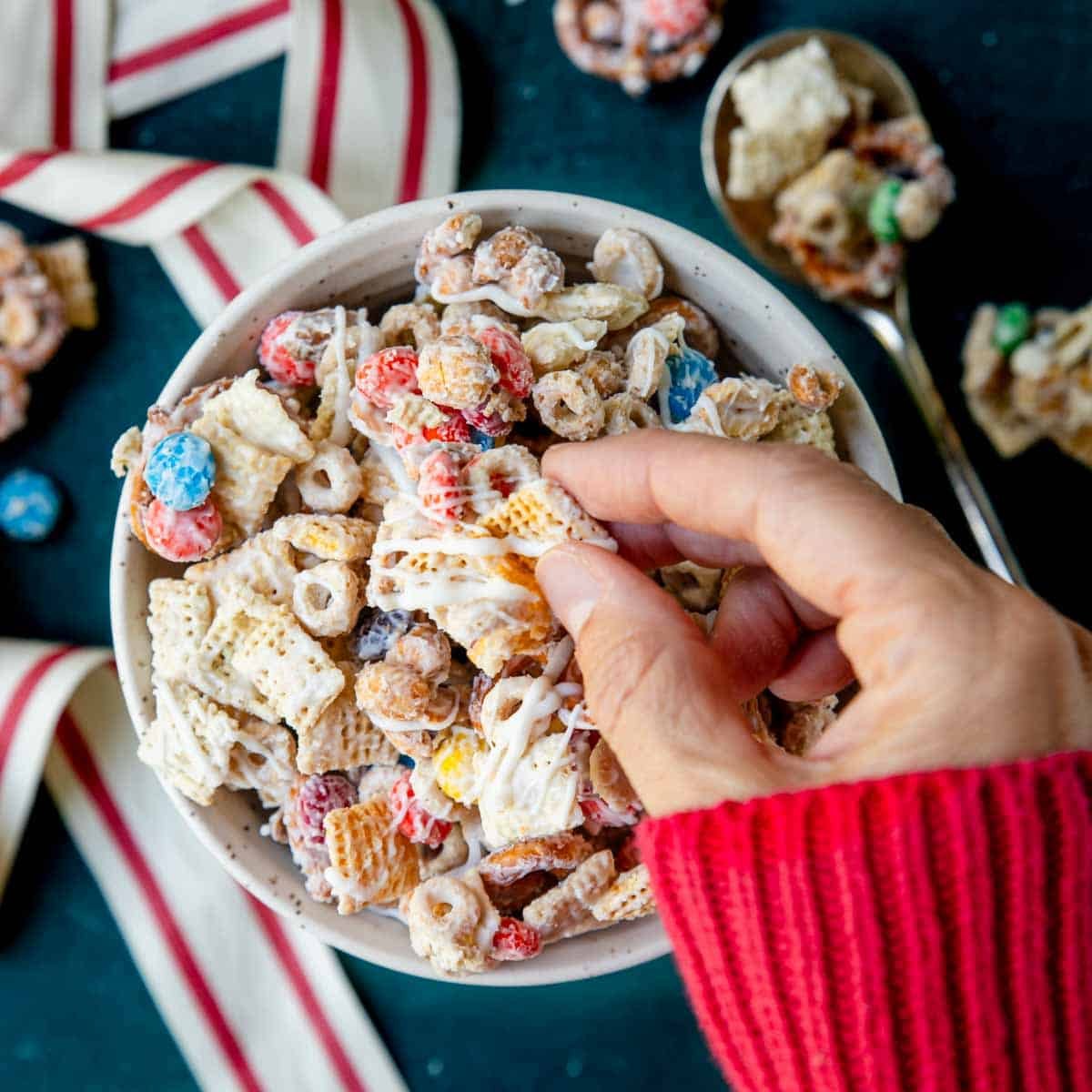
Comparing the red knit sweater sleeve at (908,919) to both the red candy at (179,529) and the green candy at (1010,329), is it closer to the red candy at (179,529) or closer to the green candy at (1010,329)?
the red candy at (179,529)

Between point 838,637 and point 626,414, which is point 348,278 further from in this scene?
point 838,637

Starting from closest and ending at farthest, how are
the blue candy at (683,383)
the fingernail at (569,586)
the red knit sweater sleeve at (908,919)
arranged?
the red knit sweater sleeve at (908,919)
the fingernail at (569,586)
the blue candy at (683,383)

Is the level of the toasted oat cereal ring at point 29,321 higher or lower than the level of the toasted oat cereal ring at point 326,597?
higher

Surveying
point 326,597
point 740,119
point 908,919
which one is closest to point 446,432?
point 326,597

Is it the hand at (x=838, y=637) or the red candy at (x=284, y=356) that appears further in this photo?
the red candy at (x=284, y=356)

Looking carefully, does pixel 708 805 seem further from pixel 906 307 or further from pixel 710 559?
pixel 906 307

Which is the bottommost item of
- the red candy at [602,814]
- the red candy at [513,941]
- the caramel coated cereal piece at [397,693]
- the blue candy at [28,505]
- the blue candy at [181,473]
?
the red candy at [513,941]

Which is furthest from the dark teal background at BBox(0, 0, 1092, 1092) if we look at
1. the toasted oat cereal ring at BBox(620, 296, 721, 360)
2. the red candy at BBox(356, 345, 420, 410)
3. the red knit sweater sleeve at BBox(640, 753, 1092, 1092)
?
the red knit sweater sleeve at BBox(640, 753, 1092, 1092)

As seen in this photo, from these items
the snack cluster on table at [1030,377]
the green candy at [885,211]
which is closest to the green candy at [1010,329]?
the snack cluster on table at [1030,377]
